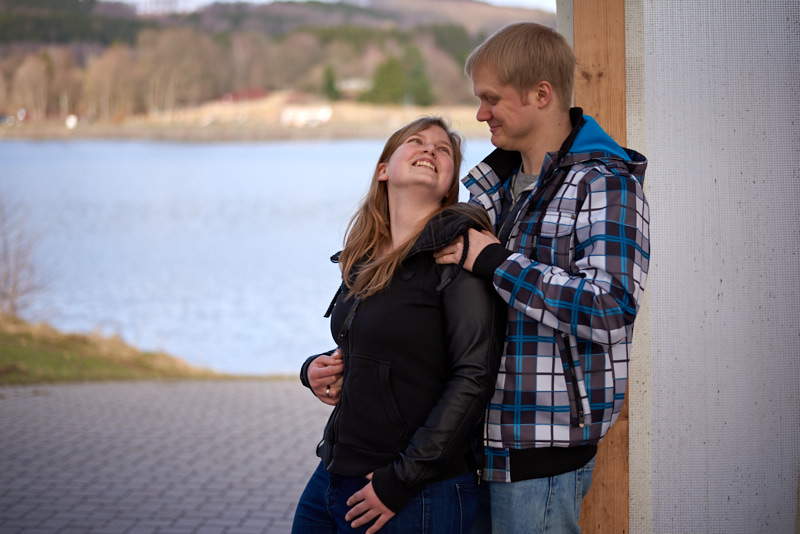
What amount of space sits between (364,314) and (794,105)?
174 cm

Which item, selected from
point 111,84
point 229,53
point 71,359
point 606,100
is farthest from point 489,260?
point 229,53

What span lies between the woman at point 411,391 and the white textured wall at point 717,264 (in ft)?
3.11

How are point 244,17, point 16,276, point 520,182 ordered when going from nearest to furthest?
point 520,182 → point 16,276 → point 244,17

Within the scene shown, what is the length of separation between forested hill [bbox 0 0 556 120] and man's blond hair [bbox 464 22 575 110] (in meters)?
40.0

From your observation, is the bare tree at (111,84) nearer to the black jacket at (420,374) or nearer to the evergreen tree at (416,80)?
the evergreen tree at (416,80)

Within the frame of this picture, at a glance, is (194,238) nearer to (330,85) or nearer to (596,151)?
(330,85)

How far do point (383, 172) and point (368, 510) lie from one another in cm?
92

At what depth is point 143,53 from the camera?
2087 inches

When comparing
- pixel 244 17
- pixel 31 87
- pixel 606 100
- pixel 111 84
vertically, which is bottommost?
pixel 606 100

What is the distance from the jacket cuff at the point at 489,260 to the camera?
1925 mm

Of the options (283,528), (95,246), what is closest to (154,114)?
(95,246)

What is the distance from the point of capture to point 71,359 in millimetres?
11188

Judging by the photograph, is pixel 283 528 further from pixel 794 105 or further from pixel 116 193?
pixel 116 193

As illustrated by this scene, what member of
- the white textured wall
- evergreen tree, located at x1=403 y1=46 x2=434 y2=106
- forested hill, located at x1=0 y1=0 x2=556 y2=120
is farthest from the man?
evergreen tree, located at x1=403 y1=46 x2=434 y2=106
